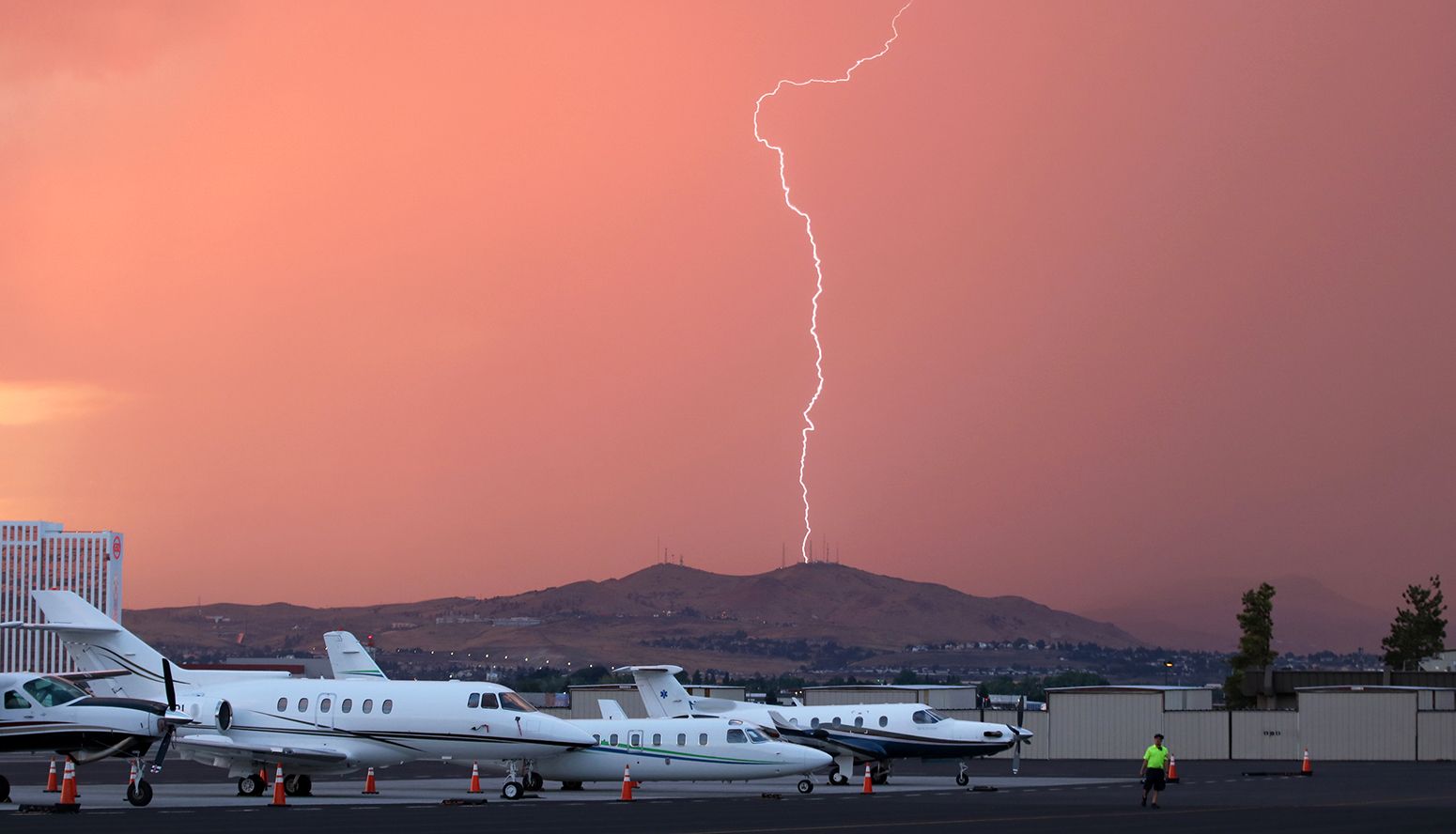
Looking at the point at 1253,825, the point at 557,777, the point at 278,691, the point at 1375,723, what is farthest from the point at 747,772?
the point at 1375,723

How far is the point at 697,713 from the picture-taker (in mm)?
56406

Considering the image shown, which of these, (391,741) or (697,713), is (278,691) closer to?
(391,741)

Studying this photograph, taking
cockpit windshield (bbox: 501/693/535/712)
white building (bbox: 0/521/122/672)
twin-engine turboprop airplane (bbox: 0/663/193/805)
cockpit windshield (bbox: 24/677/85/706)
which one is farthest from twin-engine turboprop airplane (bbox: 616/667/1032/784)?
white building (bbox: 0/521/122/672)

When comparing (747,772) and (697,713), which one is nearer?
(747,772)

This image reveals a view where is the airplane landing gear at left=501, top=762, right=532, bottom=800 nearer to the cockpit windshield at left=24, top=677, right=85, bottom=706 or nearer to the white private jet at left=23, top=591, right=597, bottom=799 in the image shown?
the white private jet at left=23, top=591, right=597, bottom=799

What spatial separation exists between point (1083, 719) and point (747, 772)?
39.3m

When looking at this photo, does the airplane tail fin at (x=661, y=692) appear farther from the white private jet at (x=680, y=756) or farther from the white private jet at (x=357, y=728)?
the white private jet at (x=357, y=728)

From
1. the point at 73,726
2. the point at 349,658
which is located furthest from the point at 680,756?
the point at 73,726

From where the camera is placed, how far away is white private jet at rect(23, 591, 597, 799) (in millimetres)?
44219

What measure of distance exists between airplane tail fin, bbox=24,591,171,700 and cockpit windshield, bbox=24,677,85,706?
31.4ft

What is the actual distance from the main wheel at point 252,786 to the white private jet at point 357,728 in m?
0.02

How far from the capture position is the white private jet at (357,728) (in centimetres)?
4422

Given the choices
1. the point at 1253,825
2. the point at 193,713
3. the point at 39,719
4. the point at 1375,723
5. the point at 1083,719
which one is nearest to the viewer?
the point at 1253,825

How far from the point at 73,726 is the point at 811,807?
1533 centimetres
